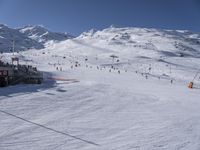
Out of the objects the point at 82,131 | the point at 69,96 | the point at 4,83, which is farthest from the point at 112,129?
the point at 4,83

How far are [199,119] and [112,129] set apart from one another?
662 centimetres

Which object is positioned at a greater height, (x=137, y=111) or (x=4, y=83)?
(x=4, y=83)

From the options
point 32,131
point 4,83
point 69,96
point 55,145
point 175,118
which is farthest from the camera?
point 4,83

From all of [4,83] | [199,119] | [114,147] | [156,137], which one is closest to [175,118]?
[199,119]

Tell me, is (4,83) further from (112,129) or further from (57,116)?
(112,129)

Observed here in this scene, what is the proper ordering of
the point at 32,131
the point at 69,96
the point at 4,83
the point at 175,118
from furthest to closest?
the point at 4,83, the point at 69,96, the point at 175,118, the point at 32,131

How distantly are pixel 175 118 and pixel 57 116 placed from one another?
24.7 ft

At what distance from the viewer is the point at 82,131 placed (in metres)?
13.0

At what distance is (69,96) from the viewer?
21.3 metres

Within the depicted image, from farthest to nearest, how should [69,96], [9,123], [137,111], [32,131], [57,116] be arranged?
[69,96] → [137,111] → [57,116] → [9,123] → [32,131]

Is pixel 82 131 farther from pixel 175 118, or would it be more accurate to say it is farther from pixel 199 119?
pixel 199 119

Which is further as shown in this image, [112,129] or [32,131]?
[112,129]

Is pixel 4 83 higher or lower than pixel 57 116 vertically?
higher

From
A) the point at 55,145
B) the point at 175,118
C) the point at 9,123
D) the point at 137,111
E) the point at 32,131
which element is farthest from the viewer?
the point at 137,111
